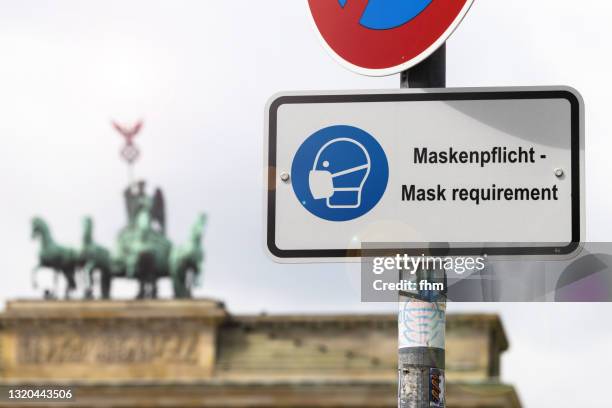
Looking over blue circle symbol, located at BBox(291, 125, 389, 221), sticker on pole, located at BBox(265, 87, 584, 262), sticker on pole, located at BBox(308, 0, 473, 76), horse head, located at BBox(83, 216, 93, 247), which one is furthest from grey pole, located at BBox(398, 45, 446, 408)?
horse head, located at BBox(83, 216, 93, 247)

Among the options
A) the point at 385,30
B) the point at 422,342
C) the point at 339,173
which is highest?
the point at 385,30

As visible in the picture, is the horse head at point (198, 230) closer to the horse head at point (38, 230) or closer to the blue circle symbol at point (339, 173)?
the horse head at point (38, 230)

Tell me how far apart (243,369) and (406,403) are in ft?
200

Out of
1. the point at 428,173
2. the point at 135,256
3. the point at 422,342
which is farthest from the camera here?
the point at 135,256

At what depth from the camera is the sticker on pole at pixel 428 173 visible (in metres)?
3.96

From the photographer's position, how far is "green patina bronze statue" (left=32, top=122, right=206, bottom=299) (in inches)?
2522

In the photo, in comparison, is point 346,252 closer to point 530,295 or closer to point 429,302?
point 429,302

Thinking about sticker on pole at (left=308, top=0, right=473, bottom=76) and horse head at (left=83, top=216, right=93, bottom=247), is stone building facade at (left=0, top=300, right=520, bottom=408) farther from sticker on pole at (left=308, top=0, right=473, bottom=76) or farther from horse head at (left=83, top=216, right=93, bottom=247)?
sticker on pole at (left=308, top=0, right=473, bottom=76)

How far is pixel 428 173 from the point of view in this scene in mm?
4023

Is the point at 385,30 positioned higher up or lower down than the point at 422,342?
higher up

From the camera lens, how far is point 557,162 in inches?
156

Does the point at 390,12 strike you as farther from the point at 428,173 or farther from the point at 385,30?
the point at 428,173
